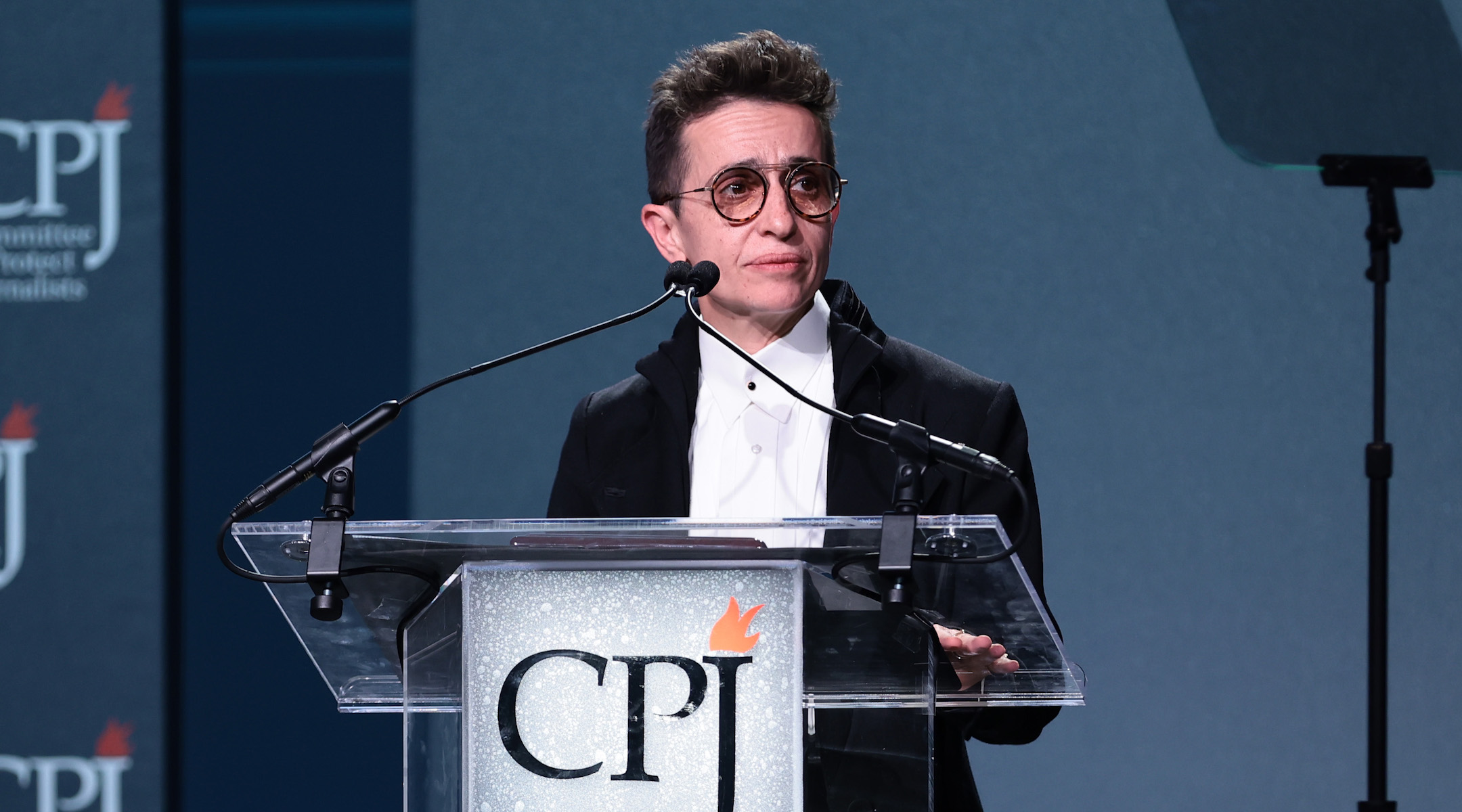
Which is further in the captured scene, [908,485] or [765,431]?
[765,431]

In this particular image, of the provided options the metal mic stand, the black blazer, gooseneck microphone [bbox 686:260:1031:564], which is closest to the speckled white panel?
gooseneck microphone [bbox 686:260:1031:564]

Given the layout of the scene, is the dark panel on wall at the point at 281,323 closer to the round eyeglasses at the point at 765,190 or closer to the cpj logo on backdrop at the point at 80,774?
the cpj logo on backdrop at the point at 80,774

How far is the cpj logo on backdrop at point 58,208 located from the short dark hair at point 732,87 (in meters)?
1.73

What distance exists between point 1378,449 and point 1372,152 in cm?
71

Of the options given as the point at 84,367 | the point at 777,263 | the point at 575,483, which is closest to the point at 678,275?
the point at 777,263

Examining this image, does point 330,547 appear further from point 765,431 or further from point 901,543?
point 765,431

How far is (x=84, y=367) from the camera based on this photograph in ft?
9.93

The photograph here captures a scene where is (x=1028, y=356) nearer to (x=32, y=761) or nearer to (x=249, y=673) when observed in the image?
A: (x=249, y=673)

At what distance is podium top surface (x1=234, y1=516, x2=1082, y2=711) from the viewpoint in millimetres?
1027

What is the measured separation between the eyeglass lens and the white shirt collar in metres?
0.14

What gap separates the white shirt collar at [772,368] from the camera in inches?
66.9

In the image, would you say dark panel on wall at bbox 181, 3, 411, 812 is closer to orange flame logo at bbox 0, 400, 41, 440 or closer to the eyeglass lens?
orange flame logo at bbox 0, 400, 41, 440

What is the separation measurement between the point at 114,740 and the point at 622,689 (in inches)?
92.1

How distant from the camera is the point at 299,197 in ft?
10.2
